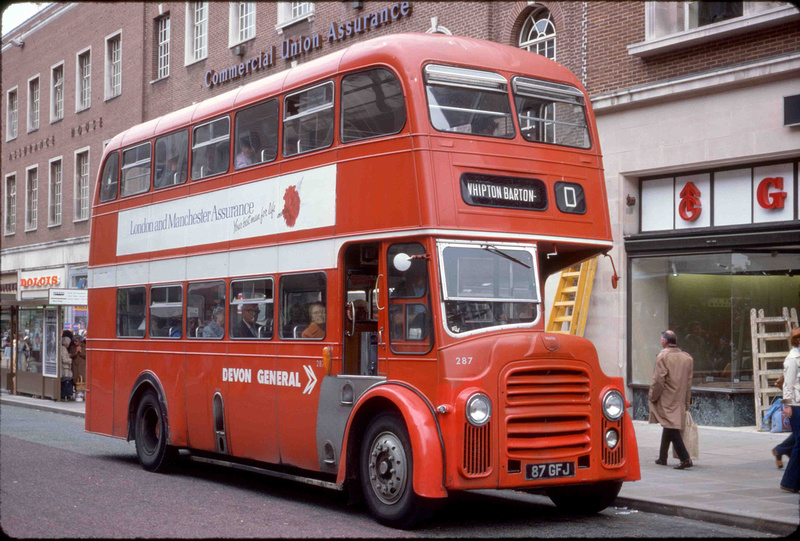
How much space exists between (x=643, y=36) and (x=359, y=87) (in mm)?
8641

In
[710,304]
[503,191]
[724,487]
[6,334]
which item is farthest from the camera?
[6,334]

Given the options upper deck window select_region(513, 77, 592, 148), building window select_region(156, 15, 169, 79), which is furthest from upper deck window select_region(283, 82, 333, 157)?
building window select_region(156, 15, 169, 79)

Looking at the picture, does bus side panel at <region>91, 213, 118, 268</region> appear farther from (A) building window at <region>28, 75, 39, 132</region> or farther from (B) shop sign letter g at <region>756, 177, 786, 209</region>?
(A) building window at <region>28, 75, 39, 132</region>

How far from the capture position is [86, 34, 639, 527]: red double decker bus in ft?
28.1

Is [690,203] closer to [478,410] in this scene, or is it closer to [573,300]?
[573,300]

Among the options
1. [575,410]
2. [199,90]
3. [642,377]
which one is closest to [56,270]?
[199,90]

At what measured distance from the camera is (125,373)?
14.2m

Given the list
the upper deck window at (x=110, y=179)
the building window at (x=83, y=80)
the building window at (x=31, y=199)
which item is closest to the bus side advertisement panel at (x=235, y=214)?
the upper deck window at (x=110, y=179)

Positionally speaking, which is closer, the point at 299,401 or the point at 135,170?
the point at 299,401

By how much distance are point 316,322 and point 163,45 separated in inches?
964

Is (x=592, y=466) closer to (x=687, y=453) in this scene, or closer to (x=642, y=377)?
(x=687, y=453)

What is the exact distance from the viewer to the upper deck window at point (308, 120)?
33.6 ft

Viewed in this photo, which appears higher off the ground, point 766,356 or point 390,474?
point 766,356

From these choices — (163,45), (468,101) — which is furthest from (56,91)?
(468,101)
